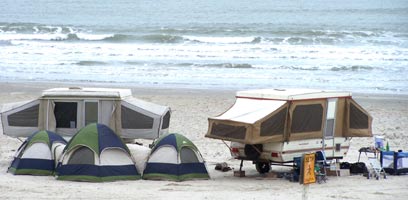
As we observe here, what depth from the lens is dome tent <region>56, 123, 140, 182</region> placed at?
15680 mm

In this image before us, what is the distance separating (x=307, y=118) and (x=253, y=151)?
3.72 ft

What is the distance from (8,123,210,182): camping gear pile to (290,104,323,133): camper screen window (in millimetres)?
1797

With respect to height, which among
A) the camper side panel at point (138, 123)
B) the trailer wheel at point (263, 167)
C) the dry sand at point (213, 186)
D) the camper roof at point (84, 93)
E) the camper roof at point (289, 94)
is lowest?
the dry sand at point (213, 186)

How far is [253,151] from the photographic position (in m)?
16.5

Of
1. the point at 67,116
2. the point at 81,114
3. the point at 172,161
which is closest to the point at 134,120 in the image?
the point at 81,114

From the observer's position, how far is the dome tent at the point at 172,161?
16.0 m

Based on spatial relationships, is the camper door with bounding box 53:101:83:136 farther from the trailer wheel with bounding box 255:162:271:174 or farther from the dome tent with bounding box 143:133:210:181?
the trailer wheel with bounding box 255:162:271:174

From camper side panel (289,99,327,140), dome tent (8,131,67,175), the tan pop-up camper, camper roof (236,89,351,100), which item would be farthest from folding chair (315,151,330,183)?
dome tent (8,131,67,175)

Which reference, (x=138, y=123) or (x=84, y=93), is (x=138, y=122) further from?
(x=84, y=93)

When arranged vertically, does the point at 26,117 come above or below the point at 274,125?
below

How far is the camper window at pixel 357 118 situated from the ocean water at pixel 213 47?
13987 mm

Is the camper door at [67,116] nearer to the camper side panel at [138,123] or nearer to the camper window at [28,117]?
the camper window at [28,117]

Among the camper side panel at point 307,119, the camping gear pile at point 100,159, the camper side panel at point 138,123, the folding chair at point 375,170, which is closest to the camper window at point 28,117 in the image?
the camping gear pile at point 100,159

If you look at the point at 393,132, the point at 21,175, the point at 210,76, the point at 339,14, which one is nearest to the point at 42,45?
the point at 210,76
